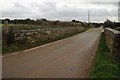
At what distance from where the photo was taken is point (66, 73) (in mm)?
9273

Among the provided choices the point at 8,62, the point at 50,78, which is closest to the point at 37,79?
the point at 50,78

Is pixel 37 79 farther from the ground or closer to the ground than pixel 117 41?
closer to the ground

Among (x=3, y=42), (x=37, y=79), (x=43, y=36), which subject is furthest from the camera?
(x=43, y=36)

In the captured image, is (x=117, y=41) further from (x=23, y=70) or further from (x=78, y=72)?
(x=23, y=70)

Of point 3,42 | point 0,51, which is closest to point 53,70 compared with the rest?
point 0,51

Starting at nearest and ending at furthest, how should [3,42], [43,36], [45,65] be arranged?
[45,65] < [3,42] < [43,36]

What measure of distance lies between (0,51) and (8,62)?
346 cm

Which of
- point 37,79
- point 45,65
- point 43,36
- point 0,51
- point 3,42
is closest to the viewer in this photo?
point 37,79

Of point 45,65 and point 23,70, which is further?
point 45,65

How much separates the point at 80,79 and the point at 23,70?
2.37 meters

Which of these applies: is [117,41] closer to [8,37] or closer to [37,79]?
[37,79]

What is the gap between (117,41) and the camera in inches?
464

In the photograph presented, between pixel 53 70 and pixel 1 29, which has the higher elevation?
pixel 1 29

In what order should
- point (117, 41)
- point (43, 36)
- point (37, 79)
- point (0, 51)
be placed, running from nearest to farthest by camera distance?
point (37, 79)
point (117, 41)
point (0, 51)
point (43, 36)
